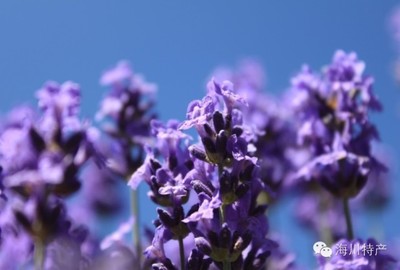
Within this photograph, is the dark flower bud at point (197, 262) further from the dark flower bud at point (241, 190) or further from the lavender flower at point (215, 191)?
the dark flower bud at point (241, 190)

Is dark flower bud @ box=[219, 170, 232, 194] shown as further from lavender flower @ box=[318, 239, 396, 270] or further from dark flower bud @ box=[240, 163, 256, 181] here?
lavender flower @ box=[318, 239, 396, 270]

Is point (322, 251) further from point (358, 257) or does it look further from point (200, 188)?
point (200, 188)

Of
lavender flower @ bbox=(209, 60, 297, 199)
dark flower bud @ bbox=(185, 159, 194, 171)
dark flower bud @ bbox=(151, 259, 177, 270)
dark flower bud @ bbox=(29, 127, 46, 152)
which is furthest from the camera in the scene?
lavender flower @ bbox=(209, 60, 297, 199)

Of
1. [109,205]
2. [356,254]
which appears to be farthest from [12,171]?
[109,205]

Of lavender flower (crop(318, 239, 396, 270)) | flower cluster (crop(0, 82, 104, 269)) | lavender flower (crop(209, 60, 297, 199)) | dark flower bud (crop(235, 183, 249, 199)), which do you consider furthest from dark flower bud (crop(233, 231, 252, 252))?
lavender flower (crop(209, 60, 297, 199))

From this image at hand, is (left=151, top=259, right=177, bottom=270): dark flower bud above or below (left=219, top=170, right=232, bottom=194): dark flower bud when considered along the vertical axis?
below

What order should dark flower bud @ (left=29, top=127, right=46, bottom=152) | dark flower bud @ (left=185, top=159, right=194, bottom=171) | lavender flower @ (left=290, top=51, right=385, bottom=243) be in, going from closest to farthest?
dark flower bud @ (left=185, top=159, right=194, bottom=171), dark flower bud @ (left=29, top=127, right=46, bottom=152), lavender flower @ (left=290, top=51, right=385, bottom=243)

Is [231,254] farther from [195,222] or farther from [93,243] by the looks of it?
[93,243]
